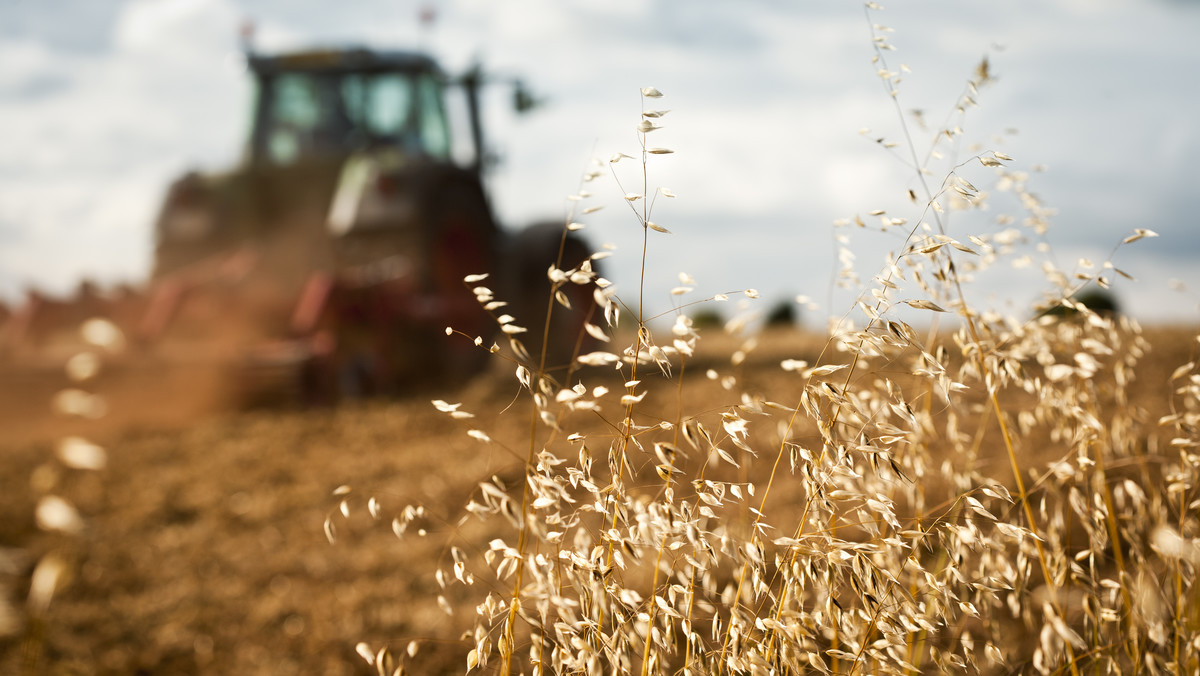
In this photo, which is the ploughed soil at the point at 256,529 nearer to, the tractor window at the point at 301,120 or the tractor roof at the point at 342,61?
the tractor window at the point at 301,120

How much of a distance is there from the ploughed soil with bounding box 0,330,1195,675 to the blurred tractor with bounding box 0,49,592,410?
46 centimetres

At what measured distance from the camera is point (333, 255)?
8023 millimetres

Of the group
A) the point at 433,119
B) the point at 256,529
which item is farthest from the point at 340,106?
the point at 256,529

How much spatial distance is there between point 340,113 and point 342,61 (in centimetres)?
57

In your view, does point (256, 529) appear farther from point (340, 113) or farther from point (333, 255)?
point (340, 113)

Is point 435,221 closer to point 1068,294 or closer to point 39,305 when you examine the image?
point 39,305

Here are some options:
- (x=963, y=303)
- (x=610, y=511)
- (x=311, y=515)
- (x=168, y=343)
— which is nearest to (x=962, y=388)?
(x=963, y=303)

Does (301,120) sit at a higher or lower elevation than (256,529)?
higher

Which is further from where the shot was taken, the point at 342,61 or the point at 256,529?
the point at 342,61

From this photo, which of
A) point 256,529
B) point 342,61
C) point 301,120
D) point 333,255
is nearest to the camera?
point 256,529

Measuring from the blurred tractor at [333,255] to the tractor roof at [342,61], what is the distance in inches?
0.6

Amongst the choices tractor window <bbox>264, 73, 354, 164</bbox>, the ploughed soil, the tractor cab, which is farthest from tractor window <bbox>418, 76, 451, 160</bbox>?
the ploughed soil

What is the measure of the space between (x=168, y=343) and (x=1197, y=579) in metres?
6.78

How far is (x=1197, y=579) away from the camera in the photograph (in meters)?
1.76
